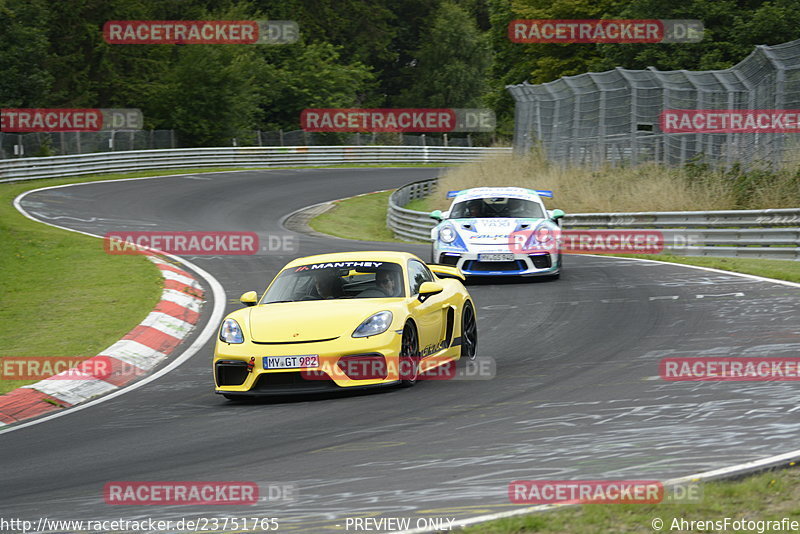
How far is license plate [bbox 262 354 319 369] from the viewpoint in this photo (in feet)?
29.2

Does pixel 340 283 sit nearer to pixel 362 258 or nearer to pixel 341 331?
pixel 362 258

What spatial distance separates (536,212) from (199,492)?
12618mm

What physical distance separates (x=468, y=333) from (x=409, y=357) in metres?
1.71

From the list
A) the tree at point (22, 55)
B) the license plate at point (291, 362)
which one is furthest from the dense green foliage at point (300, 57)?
the license plate at point (291, 362)

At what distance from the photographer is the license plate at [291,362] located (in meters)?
8.90

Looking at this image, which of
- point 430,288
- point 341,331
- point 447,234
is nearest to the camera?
point 341,331

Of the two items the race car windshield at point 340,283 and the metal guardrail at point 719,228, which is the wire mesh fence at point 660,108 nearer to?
the metal guardrail at point 719,228

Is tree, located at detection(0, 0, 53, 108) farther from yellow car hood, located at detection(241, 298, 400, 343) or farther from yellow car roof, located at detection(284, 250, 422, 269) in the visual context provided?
yellow car hood, located at detection(241, 298, 400, 343)

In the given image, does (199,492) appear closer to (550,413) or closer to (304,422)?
Result: (304,422)

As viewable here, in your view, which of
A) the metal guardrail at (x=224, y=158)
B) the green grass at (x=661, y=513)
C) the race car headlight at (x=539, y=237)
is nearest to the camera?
the green grass at (x=661, y=513)

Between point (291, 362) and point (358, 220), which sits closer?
point (291, 362)

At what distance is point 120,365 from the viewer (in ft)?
36.8

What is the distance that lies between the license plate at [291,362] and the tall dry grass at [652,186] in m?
16.5

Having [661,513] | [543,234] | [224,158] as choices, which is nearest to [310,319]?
[661,513]
